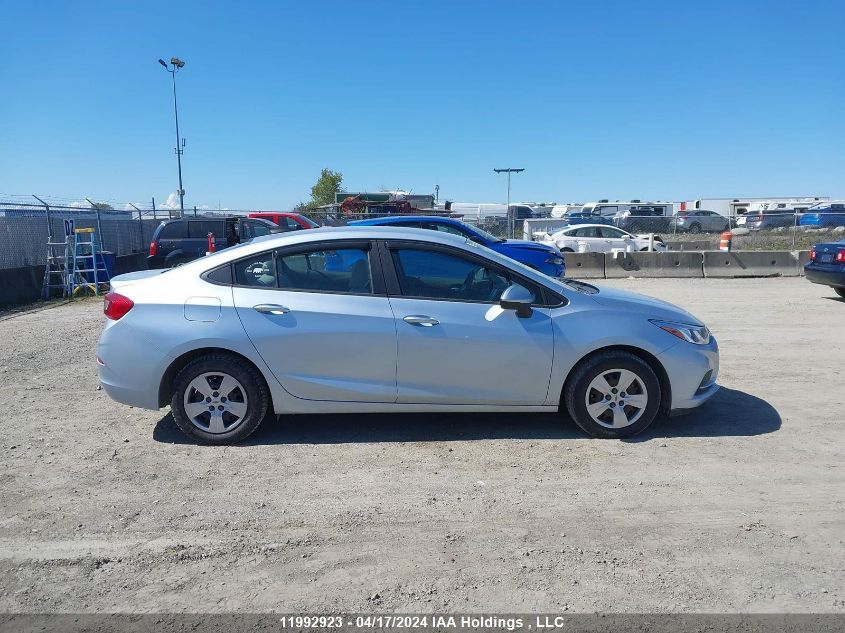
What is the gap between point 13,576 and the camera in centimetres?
357

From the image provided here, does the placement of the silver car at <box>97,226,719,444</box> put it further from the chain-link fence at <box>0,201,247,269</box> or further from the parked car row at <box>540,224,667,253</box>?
the parked car row at <box>540,224,667,253</box>

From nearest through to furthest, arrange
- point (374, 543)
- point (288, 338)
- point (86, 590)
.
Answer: point (86, 590), point (374, 543), point (288, 338)

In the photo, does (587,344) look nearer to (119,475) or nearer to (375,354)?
(375,354)

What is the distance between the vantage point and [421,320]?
5195 millimetres

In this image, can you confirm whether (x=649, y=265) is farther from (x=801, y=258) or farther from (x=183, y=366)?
(x=183, y=366)

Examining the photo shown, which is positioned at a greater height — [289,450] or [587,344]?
[587,344]

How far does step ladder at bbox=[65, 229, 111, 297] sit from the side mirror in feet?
44.6

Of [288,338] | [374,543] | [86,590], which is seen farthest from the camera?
[288,338]

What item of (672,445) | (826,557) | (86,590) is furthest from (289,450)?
(826,557)

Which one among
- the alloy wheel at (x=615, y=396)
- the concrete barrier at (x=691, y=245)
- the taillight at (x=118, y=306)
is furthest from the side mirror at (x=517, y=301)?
the concrete barrier at (x=691, y=245)

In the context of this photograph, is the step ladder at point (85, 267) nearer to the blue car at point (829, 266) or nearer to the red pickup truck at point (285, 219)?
the red pickup truck at point (285, 219)

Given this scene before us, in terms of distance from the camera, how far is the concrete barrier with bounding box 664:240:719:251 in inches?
1148

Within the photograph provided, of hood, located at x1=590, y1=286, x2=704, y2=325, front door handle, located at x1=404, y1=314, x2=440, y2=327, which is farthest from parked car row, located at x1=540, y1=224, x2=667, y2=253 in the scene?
front door handle, located at x1=404, y1=314, x2=440, y2=327

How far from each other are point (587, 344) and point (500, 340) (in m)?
0.67
